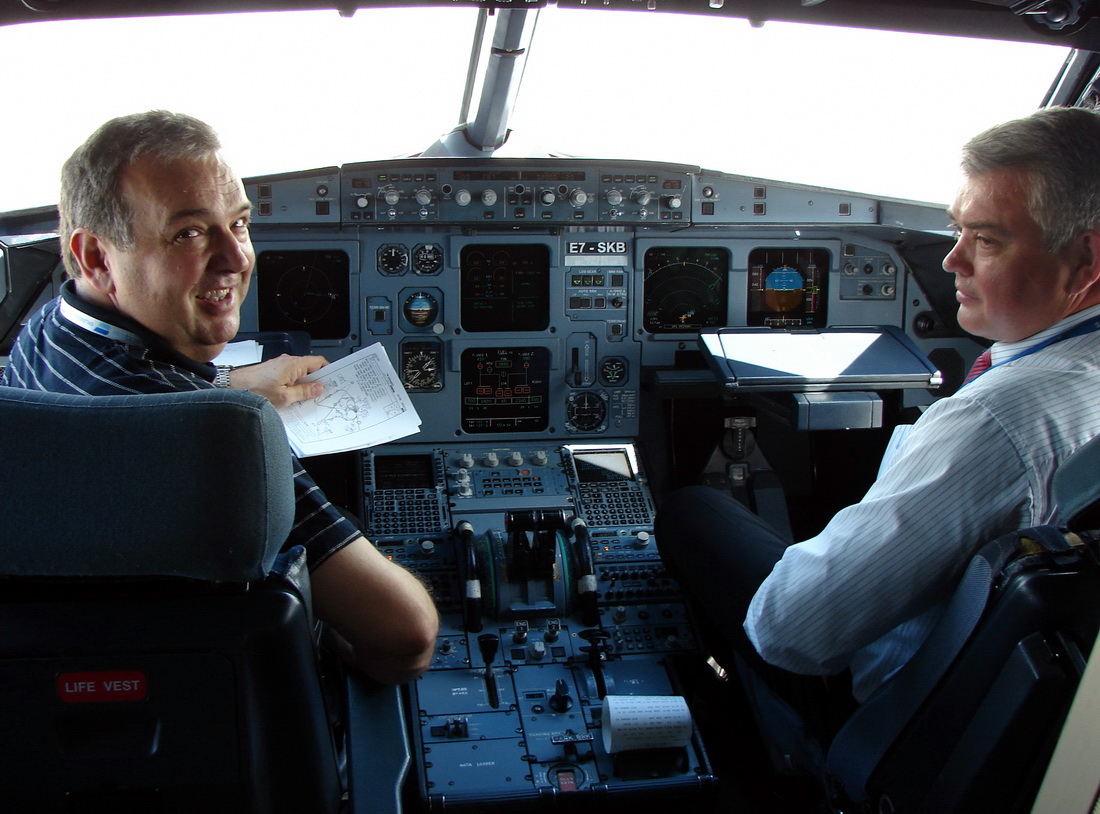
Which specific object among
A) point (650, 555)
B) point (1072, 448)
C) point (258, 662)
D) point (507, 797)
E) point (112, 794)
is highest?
point (1072, 448)

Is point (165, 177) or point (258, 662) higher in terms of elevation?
point (165, 177)

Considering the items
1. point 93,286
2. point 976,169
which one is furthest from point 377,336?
point 976,169

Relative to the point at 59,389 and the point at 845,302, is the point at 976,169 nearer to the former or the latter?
the point at 59,389

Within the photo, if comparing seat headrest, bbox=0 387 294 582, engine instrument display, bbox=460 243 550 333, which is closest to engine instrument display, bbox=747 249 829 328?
engine instrument display, bbox=460 243 550 333

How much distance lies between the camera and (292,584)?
3.56ft

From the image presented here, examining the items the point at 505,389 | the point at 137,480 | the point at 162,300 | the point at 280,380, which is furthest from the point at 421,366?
the point at 137,480

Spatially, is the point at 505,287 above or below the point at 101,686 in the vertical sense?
above

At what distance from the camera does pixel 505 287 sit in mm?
3209

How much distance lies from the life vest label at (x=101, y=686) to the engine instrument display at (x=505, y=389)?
221 cm

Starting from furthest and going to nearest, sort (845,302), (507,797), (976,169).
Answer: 1. (845,302)
2. (507,797)
3. (976,169)

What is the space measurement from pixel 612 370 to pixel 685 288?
1.26ft

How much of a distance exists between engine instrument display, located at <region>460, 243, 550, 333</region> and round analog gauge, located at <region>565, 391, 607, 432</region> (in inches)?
11.0

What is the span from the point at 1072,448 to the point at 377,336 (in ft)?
7.39

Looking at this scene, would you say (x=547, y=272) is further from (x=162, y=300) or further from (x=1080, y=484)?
(x=1080, y=484)
